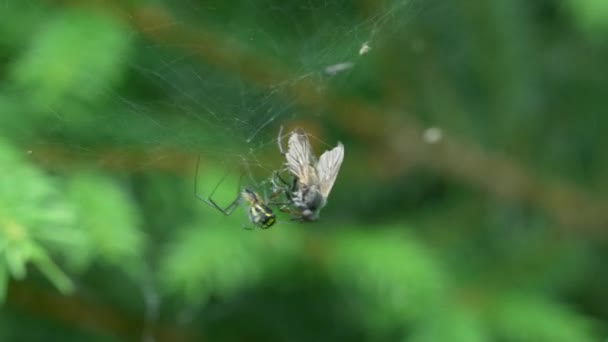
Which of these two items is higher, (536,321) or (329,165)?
(536,321)

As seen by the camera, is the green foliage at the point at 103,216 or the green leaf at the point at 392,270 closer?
the green foliage at the point at 103,216

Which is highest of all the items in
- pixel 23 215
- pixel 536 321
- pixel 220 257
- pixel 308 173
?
pixel 536 321

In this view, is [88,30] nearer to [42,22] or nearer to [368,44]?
[42,22]

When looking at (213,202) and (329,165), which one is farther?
(213,202)

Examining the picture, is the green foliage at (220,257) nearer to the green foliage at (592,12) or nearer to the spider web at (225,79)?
the spider web at (225,79)

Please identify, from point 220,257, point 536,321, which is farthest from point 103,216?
point 536,321

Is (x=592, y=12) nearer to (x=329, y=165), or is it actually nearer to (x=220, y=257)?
(x=329, y=165)

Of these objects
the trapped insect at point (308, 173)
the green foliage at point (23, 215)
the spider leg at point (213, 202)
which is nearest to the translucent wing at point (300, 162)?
the trapped insect at point (308, 173)

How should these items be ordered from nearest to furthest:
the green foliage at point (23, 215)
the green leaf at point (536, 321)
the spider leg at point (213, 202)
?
1. the green foliage at point (23, 215)
2. the spider leg at point (213, 202)
3. the green leaf at point (536, 321)

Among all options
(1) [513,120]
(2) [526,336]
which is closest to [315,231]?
(2) [526,336]

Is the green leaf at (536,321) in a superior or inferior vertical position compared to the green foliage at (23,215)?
superior
